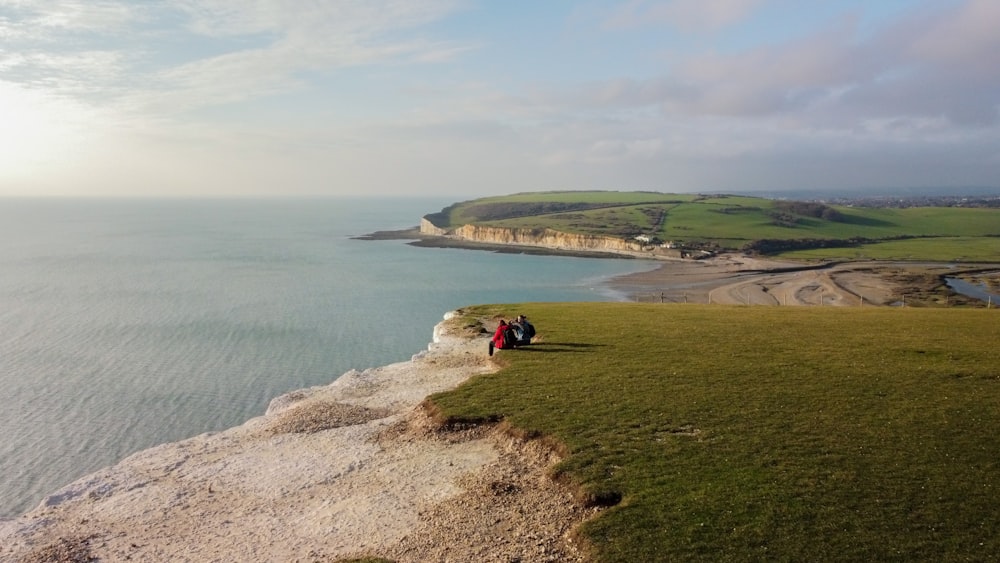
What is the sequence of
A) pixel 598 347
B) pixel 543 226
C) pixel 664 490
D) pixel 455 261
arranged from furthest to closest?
pixel 543 226 < pixel 455 261 < pixel 598 347 < pixel 664 490

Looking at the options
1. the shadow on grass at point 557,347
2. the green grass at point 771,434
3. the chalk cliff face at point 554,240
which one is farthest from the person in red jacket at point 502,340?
the chalk cliff face at point 554,240

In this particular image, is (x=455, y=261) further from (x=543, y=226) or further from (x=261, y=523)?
(x=261, y=523)

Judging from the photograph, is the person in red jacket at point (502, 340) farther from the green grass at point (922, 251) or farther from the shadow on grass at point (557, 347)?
the green grass at point (922, 251)

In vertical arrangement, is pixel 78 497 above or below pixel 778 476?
below

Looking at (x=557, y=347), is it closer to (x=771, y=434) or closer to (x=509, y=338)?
(x=509, y=338)

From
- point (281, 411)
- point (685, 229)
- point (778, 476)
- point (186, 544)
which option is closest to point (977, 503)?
point (778, 476)

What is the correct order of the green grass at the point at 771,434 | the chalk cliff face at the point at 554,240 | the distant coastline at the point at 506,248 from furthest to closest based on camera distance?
1. the chalk cliff face at the point at 554,240
2. the distant coastline at the point at 506,248
3. the green grass at the point at 771,434

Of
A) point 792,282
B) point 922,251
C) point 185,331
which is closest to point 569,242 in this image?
point 792,282
